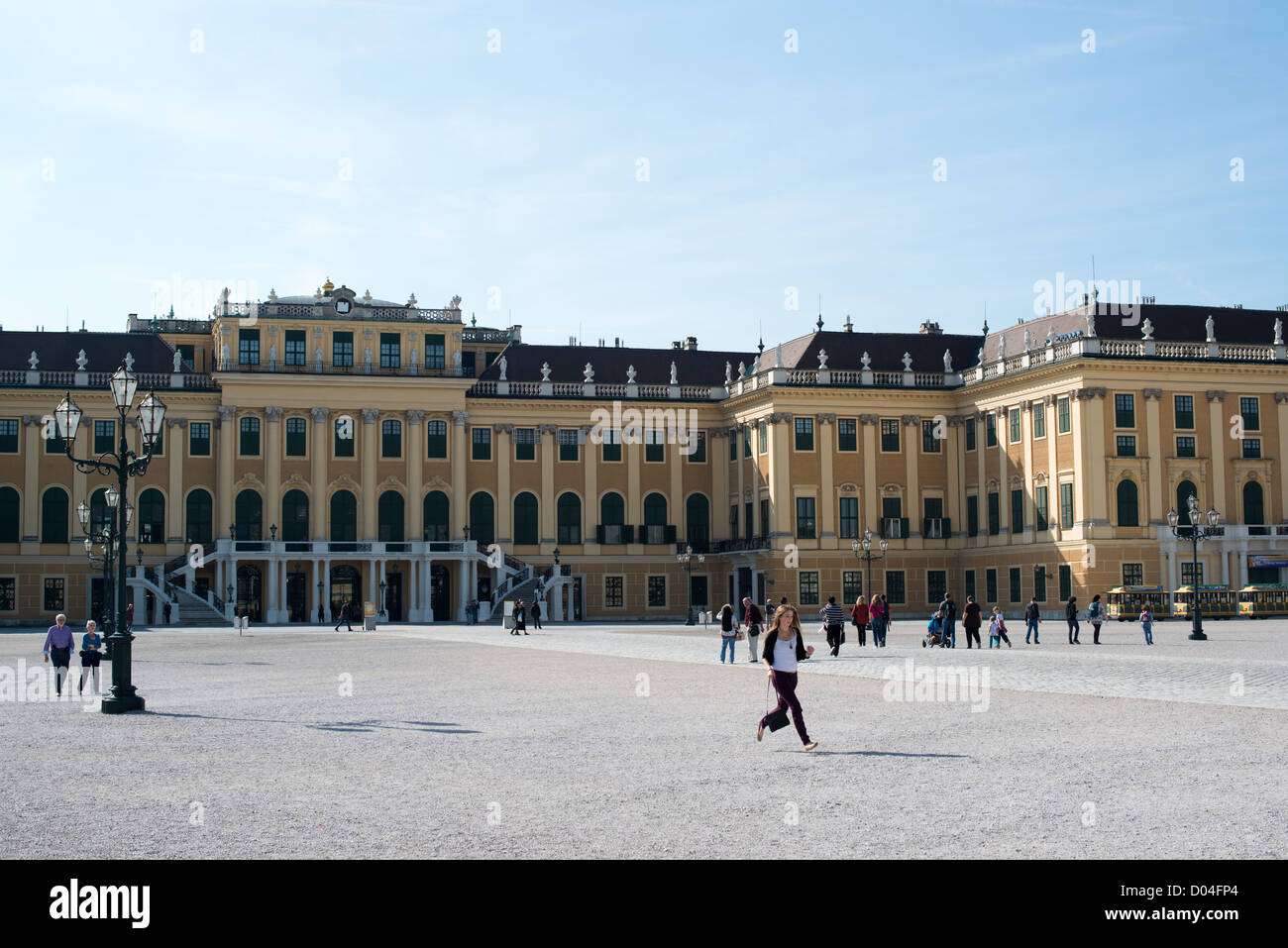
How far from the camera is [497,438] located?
253 feet

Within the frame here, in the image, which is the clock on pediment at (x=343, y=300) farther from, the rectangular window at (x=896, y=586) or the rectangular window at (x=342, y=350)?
the rectangular window at (x=896, y=586)

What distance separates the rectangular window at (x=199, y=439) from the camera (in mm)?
74562

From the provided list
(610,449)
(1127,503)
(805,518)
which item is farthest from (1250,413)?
(610,449)

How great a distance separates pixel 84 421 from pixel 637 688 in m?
56.2

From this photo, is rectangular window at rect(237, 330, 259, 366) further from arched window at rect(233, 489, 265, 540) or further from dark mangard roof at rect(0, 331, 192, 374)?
arched window at rect(233, 489, 265, 540)

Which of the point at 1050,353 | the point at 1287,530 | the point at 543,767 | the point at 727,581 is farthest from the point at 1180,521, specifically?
the point at 543,767

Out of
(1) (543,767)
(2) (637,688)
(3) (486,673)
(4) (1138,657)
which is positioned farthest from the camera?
(4) (1138,657)

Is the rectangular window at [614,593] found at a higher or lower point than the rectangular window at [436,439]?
lower

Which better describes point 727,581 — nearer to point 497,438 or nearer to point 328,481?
point 497,438

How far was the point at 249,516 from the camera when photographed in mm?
73750

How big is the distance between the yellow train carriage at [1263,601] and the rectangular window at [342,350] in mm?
42511

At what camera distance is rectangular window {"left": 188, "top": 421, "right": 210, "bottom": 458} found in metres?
74.6

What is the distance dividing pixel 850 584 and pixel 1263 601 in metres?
19.4

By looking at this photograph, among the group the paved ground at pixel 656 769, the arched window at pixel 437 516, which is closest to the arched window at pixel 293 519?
the arched window at pixel 437 516
